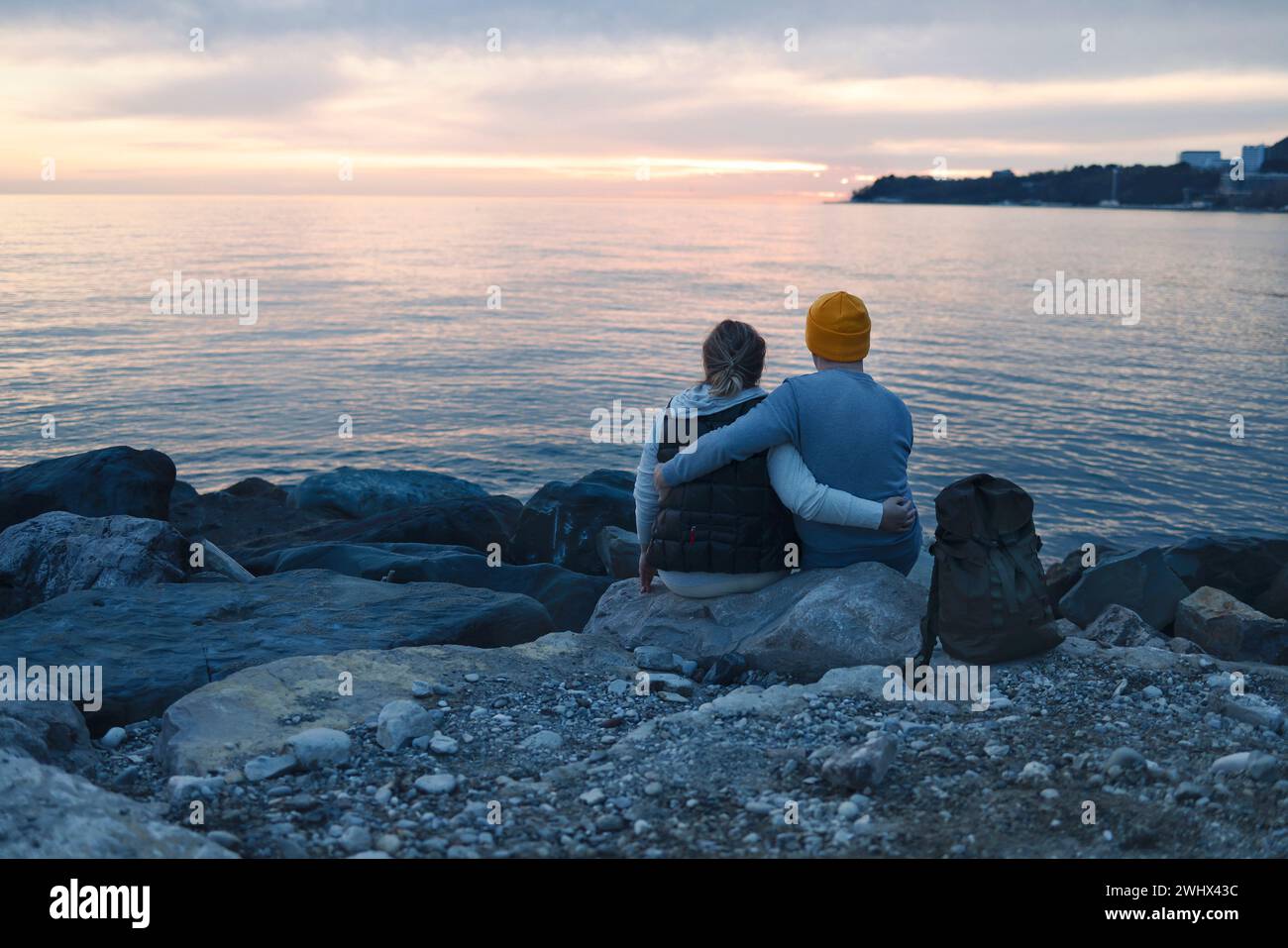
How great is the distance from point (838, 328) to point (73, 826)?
14.6ft

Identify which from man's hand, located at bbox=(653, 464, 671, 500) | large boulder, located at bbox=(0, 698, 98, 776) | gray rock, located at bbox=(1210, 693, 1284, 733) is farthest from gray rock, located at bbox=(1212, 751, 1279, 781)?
large boulder, located at bbox=(0, 698, 98, 776)

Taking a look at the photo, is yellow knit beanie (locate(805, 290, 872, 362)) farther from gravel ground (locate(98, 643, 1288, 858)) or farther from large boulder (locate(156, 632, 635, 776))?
large boulder (locate(156, 632, 635, 776))

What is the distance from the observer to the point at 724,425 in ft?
20.5

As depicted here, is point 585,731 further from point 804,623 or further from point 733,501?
point 733,501

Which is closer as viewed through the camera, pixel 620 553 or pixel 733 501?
pixel 733 501

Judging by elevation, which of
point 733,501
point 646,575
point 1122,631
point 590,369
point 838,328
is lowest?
point 1122,631

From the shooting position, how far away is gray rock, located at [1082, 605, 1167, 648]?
865 centimetres

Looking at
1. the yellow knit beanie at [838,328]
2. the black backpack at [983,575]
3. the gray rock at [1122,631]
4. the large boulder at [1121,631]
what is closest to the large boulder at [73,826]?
the black backpack at [983,575]

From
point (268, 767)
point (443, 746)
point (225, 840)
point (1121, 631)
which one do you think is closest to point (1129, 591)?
point (1121, 631)

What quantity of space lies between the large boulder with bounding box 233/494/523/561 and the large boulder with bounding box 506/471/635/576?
372 millimetres

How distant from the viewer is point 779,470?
6094 millimetres

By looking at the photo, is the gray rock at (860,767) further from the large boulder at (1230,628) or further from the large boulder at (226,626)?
the large boulder at (1230,628)
